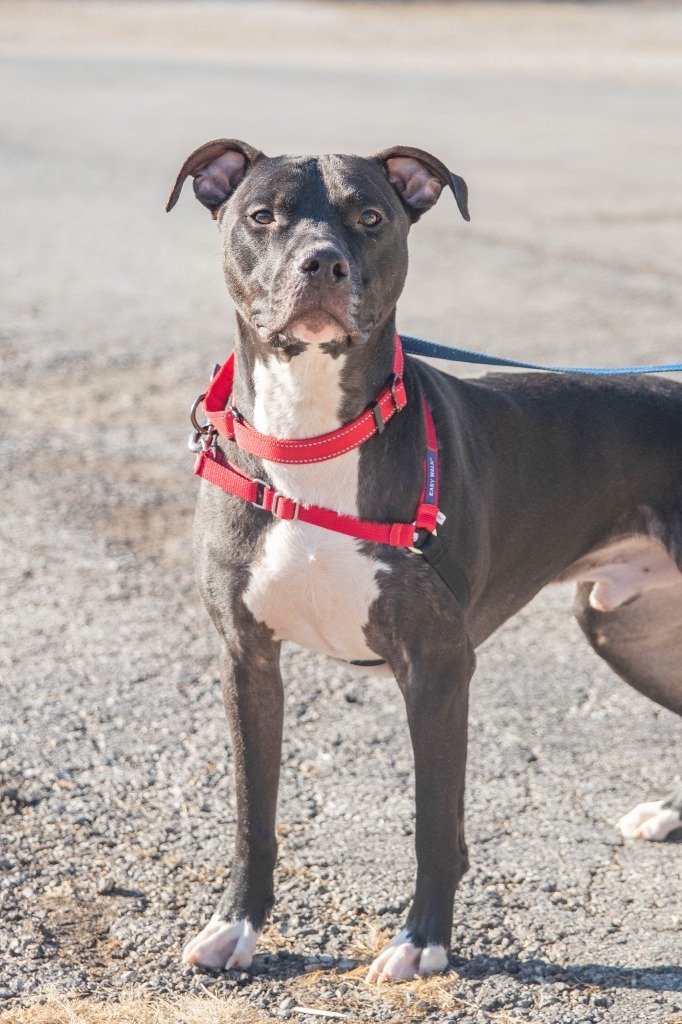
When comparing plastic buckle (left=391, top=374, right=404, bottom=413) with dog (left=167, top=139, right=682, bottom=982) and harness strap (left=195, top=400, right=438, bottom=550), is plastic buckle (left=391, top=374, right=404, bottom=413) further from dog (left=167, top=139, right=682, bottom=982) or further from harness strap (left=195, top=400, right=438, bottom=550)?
harness strap (left=195, top=400, right=438, bottom=550)

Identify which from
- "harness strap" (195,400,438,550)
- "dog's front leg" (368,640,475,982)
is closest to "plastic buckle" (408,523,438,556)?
"harness strap" (195,400,438,550)

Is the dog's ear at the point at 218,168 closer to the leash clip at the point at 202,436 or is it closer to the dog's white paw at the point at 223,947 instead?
the leash clip at the point at 202,436

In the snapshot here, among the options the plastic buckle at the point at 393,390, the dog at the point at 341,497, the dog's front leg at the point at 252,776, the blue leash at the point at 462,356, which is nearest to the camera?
the dog at the point at 341,497

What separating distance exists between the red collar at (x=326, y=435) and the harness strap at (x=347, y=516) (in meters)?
0.08

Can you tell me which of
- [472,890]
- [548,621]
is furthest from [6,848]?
[548,621]

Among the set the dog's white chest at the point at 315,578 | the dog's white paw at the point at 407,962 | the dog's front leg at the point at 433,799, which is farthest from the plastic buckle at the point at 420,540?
A: the dog's white paw at the point at 407,962

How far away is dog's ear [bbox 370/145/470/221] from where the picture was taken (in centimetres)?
338

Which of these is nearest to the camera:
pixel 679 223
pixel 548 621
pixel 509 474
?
pixel 509 474

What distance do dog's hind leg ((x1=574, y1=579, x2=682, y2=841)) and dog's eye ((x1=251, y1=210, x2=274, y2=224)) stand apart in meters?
1.57

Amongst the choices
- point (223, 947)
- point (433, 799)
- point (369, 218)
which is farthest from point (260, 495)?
point (223, 947)

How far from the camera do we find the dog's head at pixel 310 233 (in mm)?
2963

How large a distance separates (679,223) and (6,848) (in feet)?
30.2

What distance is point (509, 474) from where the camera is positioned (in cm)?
356

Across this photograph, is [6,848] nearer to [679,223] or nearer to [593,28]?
[679,223]
